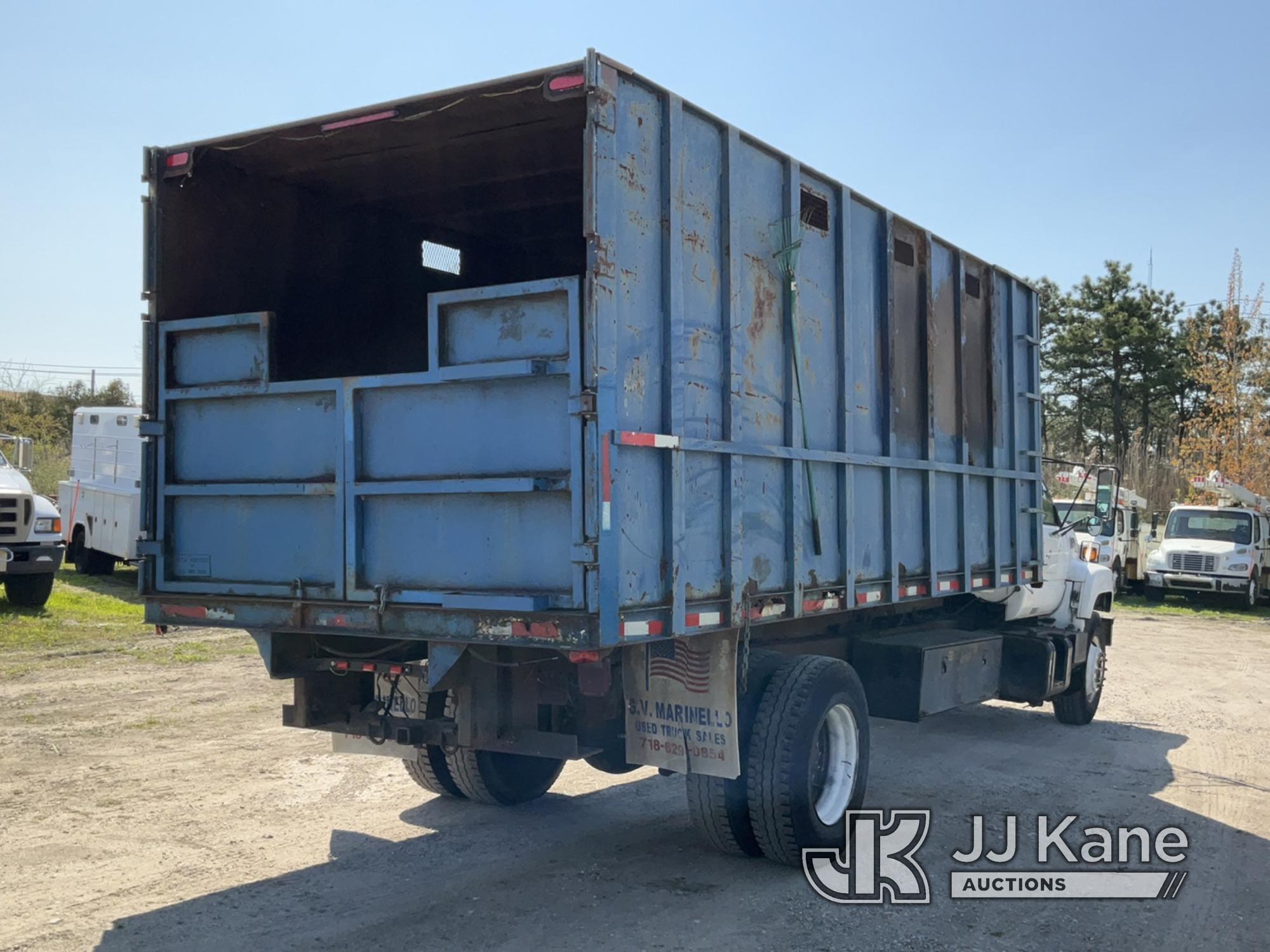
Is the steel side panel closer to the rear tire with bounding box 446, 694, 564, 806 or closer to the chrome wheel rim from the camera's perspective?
the chrome wheel rim

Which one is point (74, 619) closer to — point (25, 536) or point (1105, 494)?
point (25, 536)

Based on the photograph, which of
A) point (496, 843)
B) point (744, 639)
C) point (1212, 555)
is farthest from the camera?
point (1212, 555)

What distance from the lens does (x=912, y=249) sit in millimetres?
7648

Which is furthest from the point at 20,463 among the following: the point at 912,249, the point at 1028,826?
the point at 1028,826

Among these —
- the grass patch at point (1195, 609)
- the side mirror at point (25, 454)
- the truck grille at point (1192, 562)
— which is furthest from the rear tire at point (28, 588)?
the truck grille at point (1192, 562)

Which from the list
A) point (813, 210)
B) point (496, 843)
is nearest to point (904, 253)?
point (813, 210)

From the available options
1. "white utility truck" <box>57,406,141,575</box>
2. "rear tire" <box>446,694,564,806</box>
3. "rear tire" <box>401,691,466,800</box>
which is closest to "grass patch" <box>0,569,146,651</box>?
"white utility truck" <box>57,406,141,575</box>

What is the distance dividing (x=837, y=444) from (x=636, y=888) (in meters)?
2.57

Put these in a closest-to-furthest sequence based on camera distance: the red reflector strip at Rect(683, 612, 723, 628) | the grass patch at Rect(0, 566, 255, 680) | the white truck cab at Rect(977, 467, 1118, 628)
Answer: the red reflector strip at Rect(683, 612, 723, 628) → the white truck cab at Rect(977, 467, 1118, 628) → the grass patch at Rect(0, 566, 255, 680)

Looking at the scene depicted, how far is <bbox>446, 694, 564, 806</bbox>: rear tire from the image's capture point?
7102 mm

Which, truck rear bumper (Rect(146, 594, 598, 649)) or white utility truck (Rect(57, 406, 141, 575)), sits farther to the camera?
white utility truck (Rect(57, 406, 141, 575))

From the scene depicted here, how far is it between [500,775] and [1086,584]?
613cm

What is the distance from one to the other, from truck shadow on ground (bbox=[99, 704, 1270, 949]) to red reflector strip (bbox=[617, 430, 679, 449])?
212 centimetres

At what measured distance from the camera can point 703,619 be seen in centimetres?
535
